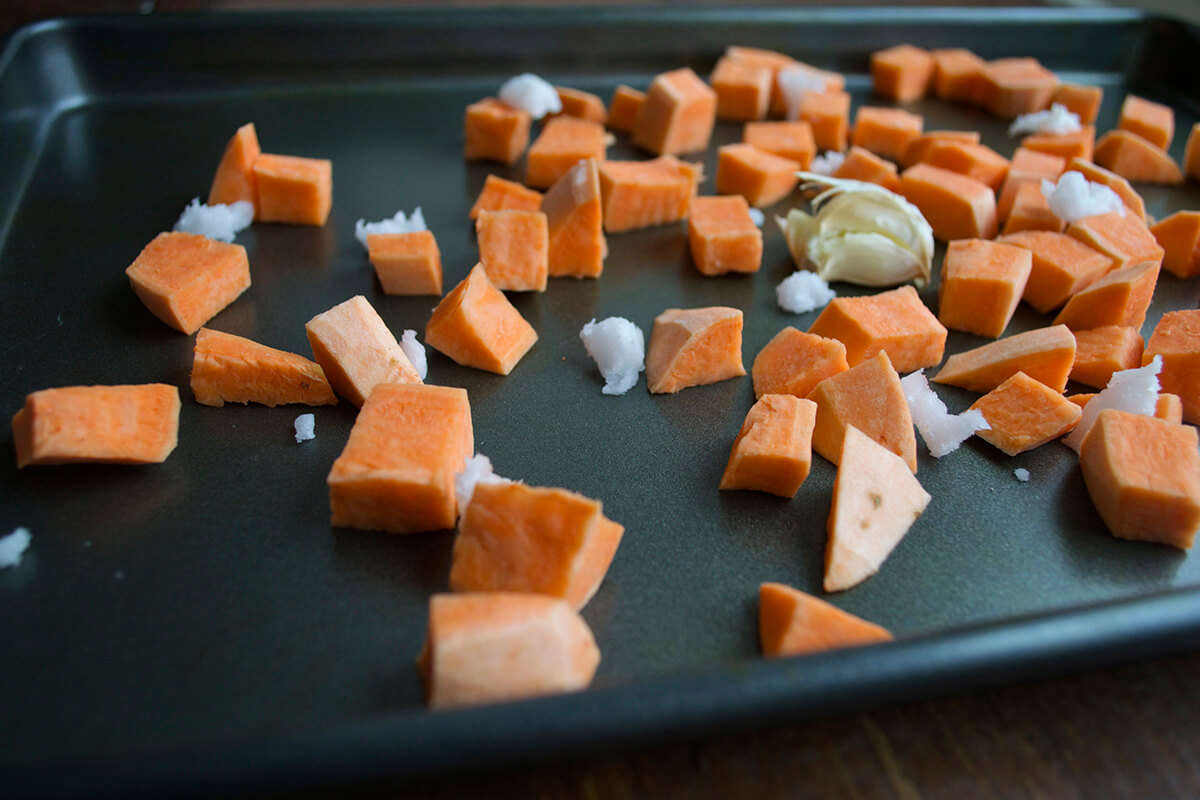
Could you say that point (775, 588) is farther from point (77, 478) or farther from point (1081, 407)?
point (77, 478)

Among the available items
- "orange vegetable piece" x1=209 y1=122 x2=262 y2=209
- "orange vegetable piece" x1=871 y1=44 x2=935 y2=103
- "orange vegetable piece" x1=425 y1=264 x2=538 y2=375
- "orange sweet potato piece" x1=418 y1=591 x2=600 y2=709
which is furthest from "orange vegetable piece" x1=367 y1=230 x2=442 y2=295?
"orange vegetable piece" x1=871 y1=44 x2=935 y2=103

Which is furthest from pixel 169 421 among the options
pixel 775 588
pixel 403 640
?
pixel 775 588

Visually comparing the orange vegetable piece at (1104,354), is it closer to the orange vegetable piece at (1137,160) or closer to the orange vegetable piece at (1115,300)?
the orange vegetable piece at (1115,300)

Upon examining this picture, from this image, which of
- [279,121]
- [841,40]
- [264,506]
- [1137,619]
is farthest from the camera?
[841,40]

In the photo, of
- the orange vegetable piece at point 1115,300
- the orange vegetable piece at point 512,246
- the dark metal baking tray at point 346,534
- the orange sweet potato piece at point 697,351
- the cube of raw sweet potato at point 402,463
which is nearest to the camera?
the dark metal baking tray at point 346,534

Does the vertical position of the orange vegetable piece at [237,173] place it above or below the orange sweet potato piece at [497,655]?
above

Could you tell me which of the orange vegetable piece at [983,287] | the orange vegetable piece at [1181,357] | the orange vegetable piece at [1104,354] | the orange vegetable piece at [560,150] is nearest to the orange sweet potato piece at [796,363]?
the orange vegetable piece at [983,287]

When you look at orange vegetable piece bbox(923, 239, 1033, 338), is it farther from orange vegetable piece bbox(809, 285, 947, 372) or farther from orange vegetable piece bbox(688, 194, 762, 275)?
orange vegetable piece bbox(688, 194, 762, 275)
